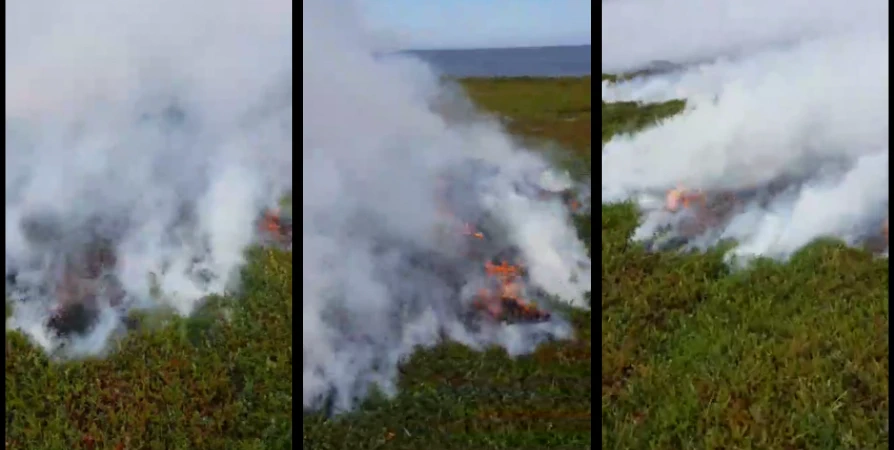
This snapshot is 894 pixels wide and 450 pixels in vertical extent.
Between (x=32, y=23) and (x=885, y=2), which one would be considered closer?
(x=885, y=2)

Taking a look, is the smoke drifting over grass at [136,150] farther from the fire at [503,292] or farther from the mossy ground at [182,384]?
the fire at [503,292]

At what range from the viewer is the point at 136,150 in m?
2.59

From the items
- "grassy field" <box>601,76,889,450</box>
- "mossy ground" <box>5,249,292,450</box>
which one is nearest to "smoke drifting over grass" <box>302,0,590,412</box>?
"mossy ground" <box>5,249,292,450</box>

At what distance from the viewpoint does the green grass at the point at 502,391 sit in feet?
8.18

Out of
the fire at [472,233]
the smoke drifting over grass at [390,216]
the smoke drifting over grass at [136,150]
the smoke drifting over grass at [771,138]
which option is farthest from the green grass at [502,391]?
the smoke drifting over grass at [136,150]

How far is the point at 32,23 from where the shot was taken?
2.64 metres

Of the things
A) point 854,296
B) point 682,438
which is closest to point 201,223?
point 682,438

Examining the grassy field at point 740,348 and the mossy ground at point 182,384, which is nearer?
the grassy field at point 740,348

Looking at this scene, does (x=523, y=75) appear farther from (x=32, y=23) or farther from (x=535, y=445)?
(x=32, y=23)

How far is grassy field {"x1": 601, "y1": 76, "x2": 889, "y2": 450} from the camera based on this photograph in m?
2.41

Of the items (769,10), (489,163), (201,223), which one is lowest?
(201,223)

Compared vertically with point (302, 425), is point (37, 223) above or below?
above

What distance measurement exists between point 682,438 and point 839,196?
3.07 feet

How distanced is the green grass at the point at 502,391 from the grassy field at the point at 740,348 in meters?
0.10
